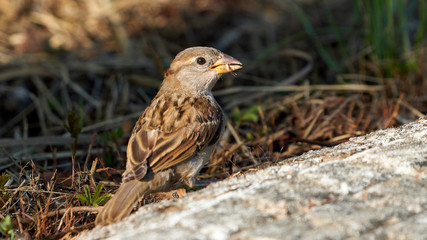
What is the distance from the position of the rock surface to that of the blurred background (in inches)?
34.3

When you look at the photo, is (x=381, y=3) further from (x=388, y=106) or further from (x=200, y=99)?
(x=200, y=99)

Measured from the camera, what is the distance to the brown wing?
304cm

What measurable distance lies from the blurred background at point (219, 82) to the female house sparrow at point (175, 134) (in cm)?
37

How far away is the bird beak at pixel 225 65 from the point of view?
12.7 ft

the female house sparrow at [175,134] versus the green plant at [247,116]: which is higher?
the female house sparrow at [175,134]

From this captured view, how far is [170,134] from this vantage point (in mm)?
3262

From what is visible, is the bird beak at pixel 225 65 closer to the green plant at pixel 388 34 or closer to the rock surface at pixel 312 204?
the rock surface at pixel 312 204

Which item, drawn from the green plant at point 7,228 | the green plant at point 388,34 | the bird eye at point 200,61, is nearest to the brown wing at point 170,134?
the bird eye at point 200,61

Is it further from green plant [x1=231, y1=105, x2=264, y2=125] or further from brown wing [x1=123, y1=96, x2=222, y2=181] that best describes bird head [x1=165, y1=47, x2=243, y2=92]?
green plant [x1=231, y1=105, x2=264, y2=125]

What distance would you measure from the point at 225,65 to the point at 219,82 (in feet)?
7.08

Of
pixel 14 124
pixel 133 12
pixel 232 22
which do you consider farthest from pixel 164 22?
pixel 14 124

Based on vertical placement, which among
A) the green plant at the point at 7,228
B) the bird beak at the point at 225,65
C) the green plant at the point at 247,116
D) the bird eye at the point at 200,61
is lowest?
the green plant at the point at 247,116

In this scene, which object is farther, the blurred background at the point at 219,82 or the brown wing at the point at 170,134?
the blurred background at the point at 219,82

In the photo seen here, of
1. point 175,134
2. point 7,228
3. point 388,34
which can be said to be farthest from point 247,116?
Result: point 7,228
